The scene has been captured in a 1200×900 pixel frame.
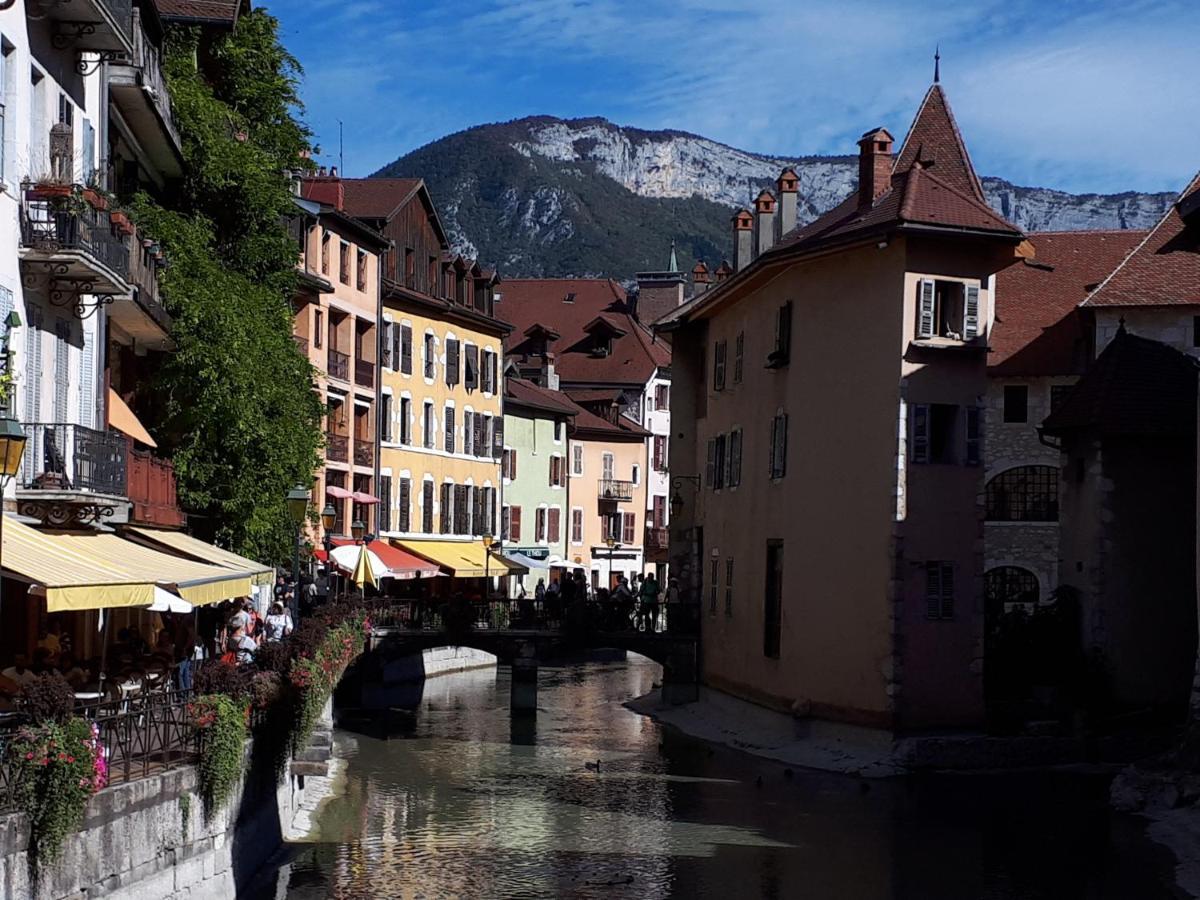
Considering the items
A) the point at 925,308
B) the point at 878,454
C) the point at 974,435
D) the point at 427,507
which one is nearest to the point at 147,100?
the point at 925,308

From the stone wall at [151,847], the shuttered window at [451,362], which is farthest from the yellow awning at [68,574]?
the shuttered window at [451,362]

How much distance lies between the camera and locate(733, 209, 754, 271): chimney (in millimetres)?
59006

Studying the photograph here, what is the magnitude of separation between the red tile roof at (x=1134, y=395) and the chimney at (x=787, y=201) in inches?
558

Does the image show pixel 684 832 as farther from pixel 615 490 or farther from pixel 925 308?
pixel 615 490

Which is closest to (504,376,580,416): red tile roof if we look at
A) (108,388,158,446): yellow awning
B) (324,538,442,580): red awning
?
(324,538,442,580): red awning

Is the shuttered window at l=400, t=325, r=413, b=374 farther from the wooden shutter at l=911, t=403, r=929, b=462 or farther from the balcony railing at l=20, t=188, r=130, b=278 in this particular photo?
the balcony railing at l=20, t=188, r=130, b=278

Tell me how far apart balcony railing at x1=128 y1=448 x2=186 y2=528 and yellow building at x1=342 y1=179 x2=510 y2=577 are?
101 ft

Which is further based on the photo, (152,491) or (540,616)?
(540,616)

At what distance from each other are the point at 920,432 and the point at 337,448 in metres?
27.0

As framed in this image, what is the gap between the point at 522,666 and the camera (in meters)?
49.9

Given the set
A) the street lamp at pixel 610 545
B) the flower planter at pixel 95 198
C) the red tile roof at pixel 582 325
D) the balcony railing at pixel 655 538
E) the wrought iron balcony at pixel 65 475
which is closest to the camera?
the wrought iron balcony at pixel 65 475

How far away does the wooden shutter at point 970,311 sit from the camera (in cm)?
3869

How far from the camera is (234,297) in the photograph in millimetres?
38438

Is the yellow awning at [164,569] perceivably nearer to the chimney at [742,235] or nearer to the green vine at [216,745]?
the green vine at [216,745]
